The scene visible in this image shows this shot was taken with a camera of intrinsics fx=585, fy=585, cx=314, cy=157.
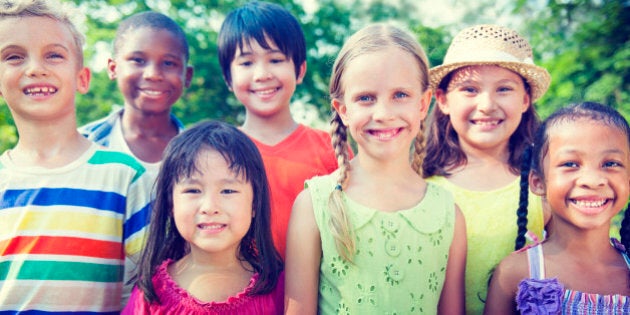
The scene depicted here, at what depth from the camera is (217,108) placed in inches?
410

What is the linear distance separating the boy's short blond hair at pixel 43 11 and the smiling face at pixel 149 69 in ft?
3.24

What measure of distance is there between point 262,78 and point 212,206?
3.54 feet

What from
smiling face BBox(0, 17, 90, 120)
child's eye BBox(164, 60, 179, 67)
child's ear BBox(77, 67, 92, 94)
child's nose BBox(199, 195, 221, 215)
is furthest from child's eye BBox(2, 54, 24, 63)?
child's eye BBox(164, 60, 179, 67)

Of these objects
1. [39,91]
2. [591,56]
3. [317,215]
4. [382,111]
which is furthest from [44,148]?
[591,56]

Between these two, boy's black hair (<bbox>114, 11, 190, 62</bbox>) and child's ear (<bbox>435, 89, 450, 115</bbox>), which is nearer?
child's ear (<bbox>435, 89, 450, 115</bbox>)

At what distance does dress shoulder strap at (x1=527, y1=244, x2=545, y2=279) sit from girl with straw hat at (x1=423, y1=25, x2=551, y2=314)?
10.3 inches

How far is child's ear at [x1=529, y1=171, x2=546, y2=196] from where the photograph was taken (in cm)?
263

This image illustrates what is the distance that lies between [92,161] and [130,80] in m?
1.25

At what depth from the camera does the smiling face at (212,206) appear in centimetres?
255

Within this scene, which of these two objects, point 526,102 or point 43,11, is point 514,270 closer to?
point 526,102

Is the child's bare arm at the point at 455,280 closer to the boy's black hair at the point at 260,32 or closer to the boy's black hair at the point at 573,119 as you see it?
the boy's black hair at the point at 573,119

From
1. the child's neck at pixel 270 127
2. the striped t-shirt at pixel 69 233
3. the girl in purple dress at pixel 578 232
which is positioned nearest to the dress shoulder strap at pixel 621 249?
the girl in purple dress at pixel 578 232

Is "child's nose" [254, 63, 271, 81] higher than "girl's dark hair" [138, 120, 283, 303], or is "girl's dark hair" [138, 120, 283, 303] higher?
"child's nose" [254, 63, 271, 81]

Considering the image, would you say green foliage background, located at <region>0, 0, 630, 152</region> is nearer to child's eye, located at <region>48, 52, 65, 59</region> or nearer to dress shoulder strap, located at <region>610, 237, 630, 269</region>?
child's eye, located at <region>48, 52, 65, 59</region>
